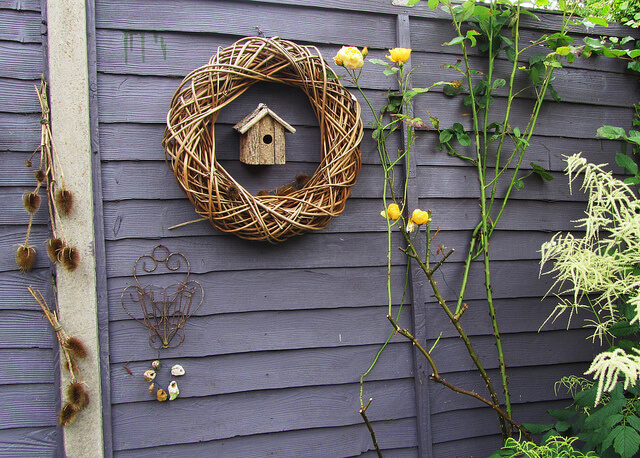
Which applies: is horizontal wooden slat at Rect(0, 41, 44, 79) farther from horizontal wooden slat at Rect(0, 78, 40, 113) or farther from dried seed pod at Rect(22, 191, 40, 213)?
dried seed pod at Rect(22, 191, 40, 213)

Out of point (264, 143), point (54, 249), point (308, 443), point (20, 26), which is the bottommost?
point (308, 443)

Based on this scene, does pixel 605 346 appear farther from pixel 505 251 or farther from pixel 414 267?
pixel 414 267

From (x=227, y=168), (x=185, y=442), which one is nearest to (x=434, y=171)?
(x=227, y=168)

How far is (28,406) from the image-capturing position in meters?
1.34

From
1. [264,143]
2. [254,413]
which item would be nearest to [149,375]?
[254,413]

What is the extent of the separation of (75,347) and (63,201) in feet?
1.48

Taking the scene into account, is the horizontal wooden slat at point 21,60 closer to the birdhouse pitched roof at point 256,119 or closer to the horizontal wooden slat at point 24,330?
the birdhouse pitched roof at point 256,119

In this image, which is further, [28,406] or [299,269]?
[299,269]

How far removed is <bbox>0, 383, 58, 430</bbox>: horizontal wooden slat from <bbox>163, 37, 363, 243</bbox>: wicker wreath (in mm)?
758

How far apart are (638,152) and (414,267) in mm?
1159

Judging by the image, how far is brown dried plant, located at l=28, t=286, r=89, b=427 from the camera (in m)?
1.28

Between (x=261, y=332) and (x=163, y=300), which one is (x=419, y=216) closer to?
(x=261, y=332)

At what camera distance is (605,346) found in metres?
1.82

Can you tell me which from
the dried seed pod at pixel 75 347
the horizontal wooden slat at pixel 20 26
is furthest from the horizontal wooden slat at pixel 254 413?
the horizontal wooden slat at pixel 20 26
